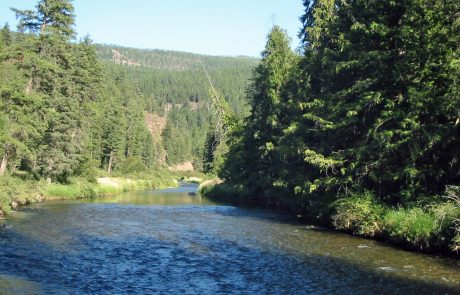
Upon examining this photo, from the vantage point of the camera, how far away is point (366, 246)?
21.4 meters

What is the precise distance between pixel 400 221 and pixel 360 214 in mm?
3199

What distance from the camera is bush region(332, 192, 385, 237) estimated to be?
23.6 m

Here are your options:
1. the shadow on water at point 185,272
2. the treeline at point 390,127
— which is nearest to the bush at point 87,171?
the treeline at point 390,127

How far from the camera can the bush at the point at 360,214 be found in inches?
930

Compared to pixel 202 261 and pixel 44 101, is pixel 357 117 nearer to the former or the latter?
pixel 202 261

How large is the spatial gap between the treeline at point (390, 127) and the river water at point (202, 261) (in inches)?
66.2

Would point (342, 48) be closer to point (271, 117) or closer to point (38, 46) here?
point (271, 117)

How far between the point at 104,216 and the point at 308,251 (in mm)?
17147

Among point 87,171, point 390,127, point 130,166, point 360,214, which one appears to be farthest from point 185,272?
point 130,166

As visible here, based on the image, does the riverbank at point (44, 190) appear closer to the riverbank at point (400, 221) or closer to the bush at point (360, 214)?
the riverbank at point (400, 221)

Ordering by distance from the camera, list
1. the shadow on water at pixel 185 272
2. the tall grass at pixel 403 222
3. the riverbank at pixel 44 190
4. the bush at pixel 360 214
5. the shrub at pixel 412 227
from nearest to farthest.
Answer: the shadow on water at pixel 185 272
the tall grass at pixel 403 222
the shrub at pixel 412 227
the bush at pixel 360 214
the riverbank at pixel 44 190

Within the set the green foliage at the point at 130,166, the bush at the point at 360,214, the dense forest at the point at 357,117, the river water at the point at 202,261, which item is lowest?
the green foliage at the point at 130,166

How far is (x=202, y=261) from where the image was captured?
17.8 metres

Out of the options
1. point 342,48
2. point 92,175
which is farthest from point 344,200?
point 92,175
